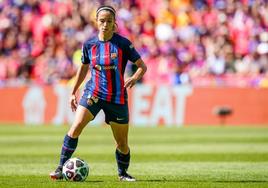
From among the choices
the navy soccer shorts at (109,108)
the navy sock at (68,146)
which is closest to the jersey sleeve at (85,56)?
the navy soccer shorts at (109,108)

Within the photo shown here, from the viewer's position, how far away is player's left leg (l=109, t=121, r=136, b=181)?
10.8 meters

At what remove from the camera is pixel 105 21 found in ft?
34.2

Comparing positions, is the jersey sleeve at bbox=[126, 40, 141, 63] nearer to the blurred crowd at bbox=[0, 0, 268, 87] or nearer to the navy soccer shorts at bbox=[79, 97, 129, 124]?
the navy soccer shorts at bbox=[79, 97, 129, 124]

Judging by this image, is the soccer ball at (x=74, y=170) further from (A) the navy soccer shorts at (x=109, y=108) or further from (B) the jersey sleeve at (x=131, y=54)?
(B) the jersey sleeve at (x=131, y=54)

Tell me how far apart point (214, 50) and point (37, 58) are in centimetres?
642

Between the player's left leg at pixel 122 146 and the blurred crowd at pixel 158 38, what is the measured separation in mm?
14137

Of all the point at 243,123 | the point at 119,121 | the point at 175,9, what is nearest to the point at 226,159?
the point at 119,121

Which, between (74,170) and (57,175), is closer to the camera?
(74,170)

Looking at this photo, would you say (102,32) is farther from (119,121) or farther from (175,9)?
(175,9)

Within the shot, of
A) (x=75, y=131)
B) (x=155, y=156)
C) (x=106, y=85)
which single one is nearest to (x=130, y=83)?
(x=106, y=85)

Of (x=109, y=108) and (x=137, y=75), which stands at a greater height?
(x=137, y=75)

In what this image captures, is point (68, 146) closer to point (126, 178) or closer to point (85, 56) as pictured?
point (126, 178)

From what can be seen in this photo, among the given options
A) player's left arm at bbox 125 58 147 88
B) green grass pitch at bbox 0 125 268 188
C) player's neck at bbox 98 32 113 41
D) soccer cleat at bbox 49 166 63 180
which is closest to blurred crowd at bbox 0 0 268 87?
green grass pitch at bbox 0 125 268 188

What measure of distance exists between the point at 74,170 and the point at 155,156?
16.2ft
